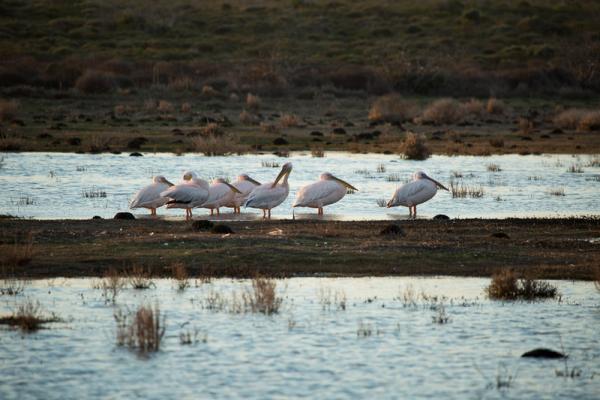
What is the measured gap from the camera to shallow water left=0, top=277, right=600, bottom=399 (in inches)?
351

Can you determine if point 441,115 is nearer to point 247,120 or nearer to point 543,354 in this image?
point 247,120

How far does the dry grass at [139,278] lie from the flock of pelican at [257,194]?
15.7ft

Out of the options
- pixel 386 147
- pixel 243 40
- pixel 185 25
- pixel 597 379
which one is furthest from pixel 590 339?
pixel 185 25

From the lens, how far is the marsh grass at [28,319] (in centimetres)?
1059

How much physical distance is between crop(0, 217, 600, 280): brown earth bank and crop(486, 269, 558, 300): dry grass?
2.81ft

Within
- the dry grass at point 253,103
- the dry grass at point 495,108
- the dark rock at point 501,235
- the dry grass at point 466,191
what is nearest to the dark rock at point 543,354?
the dark rock at point 501,235

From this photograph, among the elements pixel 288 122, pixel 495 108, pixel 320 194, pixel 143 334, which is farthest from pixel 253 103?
pixel 143 334

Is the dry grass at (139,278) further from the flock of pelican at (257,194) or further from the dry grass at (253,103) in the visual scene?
the dry grass at (253,103)

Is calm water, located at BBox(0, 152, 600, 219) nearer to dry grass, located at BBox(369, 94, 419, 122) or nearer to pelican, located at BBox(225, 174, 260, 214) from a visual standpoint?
pelican, located at BBox(225, 174, 260, 214)

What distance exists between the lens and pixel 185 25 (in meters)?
80.1

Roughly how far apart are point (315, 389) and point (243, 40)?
66.9 meters

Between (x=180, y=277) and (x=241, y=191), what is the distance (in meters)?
6.86

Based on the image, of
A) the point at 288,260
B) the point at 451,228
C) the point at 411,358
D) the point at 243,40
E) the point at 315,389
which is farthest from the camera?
the point at 243,40

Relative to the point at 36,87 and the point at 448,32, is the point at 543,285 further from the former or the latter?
the point at 448,32
